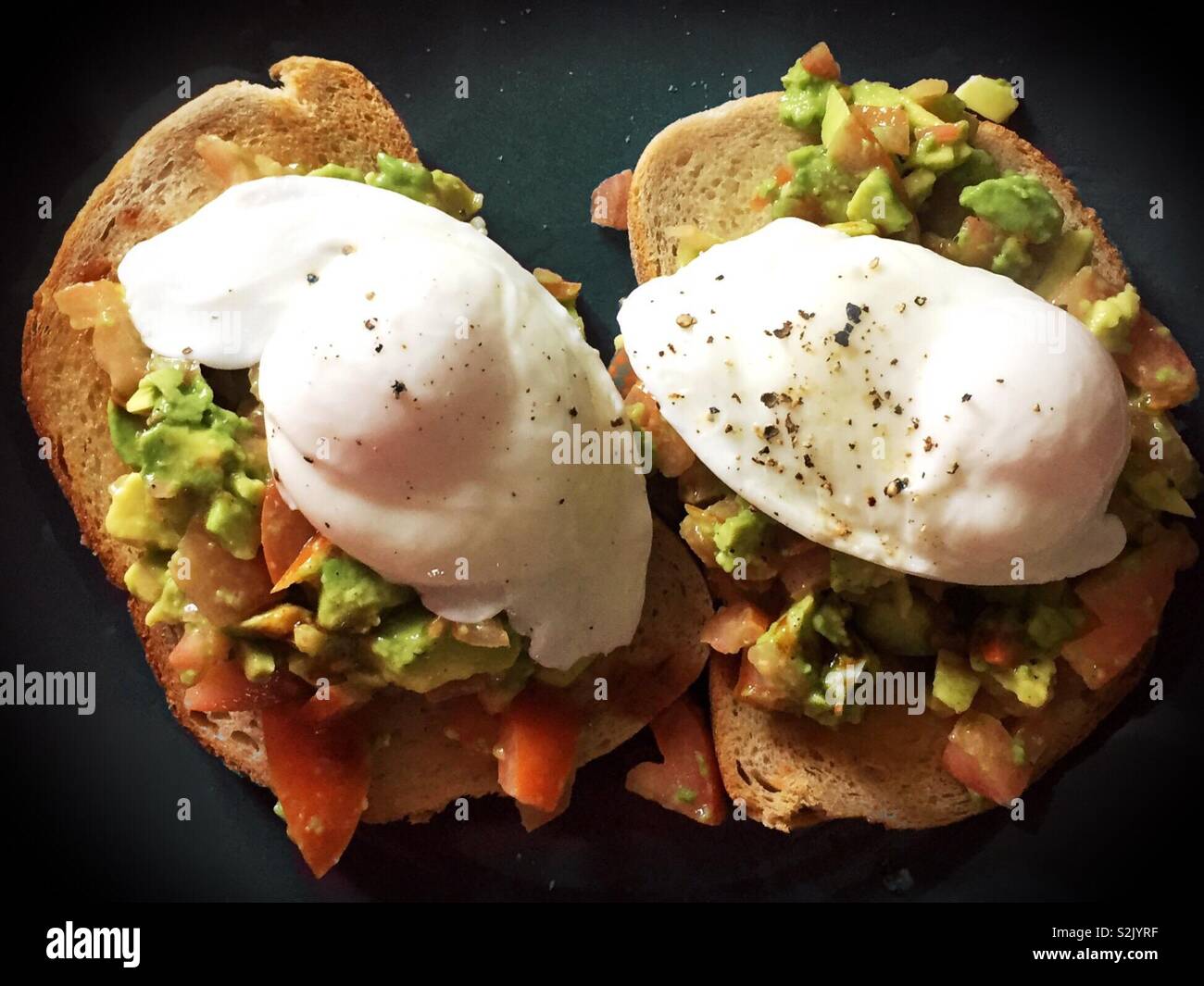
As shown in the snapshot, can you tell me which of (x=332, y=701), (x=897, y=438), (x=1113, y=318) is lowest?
(x=332, y=701)

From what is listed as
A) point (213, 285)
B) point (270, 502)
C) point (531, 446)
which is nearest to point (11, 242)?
point (213, 285)

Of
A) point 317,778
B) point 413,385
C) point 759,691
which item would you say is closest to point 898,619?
point 759,691

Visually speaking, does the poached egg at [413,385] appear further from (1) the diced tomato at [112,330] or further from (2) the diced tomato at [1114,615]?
(2) the diced tomato at [1114,615]

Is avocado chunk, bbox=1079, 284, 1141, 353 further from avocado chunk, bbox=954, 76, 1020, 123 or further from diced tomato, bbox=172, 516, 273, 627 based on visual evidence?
diced tomato, bbox=172, 516, 273, 627

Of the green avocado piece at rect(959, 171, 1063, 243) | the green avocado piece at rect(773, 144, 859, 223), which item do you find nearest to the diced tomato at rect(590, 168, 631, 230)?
the green avocado piece at rect(773, 144, 859, 223)

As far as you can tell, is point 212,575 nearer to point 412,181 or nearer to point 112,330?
point 112,330
